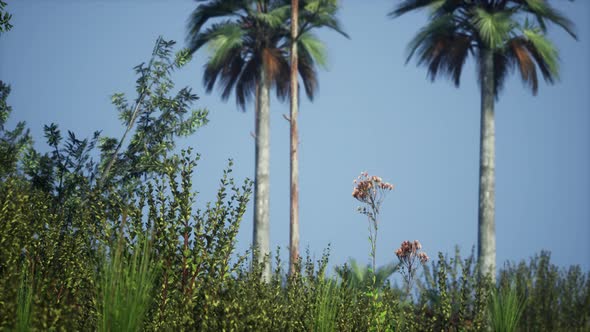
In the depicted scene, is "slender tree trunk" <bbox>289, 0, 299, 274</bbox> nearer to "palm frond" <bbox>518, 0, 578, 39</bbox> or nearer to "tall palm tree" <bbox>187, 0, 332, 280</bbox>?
"tall palm tree" <bbox>187, 0, 332, 280</bbox>

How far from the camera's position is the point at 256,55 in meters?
19.3

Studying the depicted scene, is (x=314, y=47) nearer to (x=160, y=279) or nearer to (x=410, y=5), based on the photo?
(x=410, y=5)

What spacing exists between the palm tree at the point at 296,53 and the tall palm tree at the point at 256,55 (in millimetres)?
52

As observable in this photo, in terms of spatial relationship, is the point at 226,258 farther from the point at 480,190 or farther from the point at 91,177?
the point at 480,190

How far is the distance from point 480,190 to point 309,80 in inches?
252

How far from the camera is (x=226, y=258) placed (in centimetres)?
555

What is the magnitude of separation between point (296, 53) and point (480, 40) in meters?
5.17

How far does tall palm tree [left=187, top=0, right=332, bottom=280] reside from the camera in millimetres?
18000

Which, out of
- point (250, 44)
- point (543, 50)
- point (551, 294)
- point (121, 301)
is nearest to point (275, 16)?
point (250, 44)

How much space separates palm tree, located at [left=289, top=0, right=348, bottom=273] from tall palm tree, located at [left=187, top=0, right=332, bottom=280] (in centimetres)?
5

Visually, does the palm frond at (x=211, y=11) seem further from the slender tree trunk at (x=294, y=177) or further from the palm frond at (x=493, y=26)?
the palm frond at (x=493, y=26)

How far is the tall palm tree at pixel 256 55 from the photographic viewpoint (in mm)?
18000

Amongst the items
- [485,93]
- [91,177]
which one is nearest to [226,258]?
[91,177]

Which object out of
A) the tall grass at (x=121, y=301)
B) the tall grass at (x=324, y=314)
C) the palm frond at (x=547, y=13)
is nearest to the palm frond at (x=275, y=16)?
the palm frond at (x=547, y=13)
